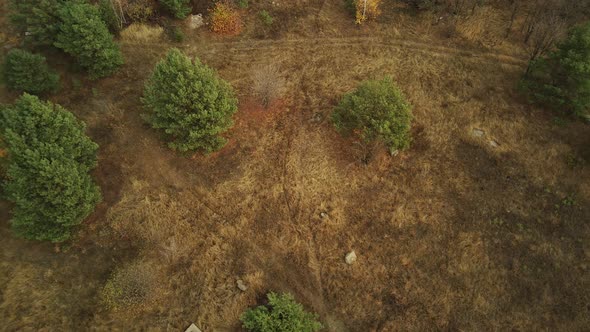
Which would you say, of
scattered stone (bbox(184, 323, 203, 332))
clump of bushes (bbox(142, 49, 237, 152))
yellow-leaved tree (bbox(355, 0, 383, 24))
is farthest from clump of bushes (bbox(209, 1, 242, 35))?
scattered stone (bbox(184, 323, 203, 332))

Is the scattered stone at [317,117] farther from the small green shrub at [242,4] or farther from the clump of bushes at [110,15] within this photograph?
the clump of bushes at [110,15]

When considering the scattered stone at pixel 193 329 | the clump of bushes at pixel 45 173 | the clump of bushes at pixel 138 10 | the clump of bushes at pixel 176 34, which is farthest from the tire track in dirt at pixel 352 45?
the scattered stone at pixel 193 329

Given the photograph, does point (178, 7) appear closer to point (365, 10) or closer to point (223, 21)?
point (223, 21)

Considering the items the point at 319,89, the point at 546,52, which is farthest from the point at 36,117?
the point at 546,52

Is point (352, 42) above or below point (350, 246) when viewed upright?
above

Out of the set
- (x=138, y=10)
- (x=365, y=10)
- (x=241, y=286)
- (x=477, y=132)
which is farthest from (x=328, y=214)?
(x=138, y=10)

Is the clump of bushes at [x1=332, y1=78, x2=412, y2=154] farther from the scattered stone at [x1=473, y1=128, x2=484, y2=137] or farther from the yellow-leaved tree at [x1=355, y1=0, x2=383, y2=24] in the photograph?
the yellow-leaved tree at [x1=355, y1=0, x2=383, y2=24]

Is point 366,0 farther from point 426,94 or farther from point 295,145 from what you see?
point 295,145
